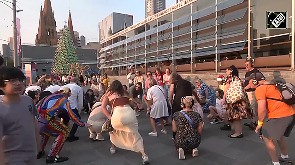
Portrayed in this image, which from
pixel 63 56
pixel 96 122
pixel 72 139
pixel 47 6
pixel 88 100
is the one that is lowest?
pixel 72 139

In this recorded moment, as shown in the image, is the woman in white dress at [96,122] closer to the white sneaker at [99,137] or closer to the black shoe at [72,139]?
the white sneaker at [99,137]

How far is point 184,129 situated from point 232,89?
77.2 inches

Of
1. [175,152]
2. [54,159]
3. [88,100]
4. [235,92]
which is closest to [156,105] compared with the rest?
[175,152]

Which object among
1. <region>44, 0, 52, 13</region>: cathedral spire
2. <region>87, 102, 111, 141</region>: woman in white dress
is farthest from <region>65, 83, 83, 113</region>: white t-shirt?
<region>44, 0, 52, 13</region>: cathedral spire

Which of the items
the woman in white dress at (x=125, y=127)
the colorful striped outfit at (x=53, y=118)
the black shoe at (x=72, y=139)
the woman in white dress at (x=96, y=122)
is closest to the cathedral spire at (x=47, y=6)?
the black shoe at (x=72, y=139)

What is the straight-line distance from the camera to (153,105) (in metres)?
6.25

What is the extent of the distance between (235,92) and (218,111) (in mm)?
1801

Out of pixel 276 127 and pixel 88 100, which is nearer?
pixel 276 127

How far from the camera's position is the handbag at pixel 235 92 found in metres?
Result: 5.54

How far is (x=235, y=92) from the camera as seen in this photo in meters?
5.57

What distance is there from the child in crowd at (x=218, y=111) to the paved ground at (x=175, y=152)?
1.00 metres

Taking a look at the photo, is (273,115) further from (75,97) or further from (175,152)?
(75,97)

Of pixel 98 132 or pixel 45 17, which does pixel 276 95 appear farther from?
pixel 45 17

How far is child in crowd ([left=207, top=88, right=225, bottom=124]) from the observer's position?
7.13m
